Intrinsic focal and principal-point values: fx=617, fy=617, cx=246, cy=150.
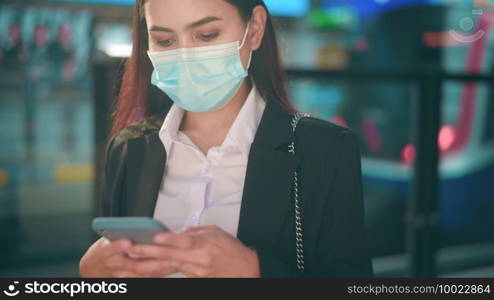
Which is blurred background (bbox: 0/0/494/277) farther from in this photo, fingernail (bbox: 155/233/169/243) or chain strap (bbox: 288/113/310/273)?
fingernail (bbox: 155/233/169/243)

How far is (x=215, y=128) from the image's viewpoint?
124cm

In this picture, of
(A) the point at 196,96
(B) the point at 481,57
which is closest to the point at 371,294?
(A) the point at 196,96

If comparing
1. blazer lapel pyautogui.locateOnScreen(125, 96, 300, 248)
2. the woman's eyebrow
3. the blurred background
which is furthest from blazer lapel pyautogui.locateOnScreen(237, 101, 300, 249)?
the blurred background

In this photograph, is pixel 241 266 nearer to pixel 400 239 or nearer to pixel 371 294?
pixel 371 294

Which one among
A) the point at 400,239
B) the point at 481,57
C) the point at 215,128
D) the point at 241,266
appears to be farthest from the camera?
the point at 400,239

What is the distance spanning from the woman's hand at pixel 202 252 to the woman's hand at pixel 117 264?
0.06 feet

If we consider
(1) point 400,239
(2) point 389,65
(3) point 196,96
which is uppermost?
(3) point 196,96

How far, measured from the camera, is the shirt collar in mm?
1193

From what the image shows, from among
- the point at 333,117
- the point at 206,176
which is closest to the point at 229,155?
the point at 206,176

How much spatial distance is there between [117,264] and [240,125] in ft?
1.14

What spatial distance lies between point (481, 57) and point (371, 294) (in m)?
3.11

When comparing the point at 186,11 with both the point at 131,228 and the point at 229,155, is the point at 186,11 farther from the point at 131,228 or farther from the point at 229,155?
the point at 131,228

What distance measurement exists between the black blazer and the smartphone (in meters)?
0.15

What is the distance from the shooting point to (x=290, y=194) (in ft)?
3.81
